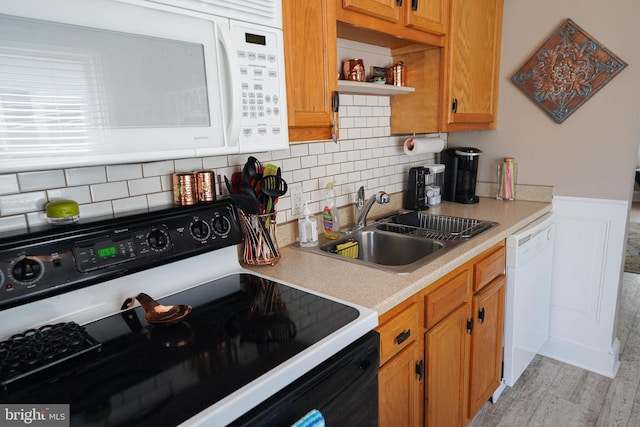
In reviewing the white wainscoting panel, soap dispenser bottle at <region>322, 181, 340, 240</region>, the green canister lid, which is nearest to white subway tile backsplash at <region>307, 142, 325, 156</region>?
soap dispenser bottle at <region>322, 181, 340, 240</region>

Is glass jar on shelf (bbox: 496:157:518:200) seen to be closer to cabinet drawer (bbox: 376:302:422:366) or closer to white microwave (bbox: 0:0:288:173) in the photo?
cabinet drawer (bbox: 376:302:422:366)

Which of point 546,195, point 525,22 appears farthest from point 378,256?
point 525,22

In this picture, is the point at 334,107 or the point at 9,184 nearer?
the point at 9,184

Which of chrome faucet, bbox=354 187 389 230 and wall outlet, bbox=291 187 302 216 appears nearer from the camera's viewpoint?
wall outlet, bbox=291 187 302 216

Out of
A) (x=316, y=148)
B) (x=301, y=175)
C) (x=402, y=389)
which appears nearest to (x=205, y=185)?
(x=301, y=175)

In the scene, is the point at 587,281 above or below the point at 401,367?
below

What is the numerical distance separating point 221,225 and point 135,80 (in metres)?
0.52

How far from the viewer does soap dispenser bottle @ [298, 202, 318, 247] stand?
63.9 inches

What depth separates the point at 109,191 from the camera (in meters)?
1.14

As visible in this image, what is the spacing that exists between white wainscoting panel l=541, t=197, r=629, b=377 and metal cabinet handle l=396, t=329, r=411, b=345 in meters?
1.54

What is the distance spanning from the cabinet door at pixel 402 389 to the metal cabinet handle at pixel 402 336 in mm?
41

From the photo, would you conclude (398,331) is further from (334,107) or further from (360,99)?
(360,99)

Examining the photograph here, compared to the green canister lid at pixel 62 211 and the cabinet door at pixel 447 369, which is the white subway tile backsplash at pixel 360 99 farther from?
the green canister lid at pixel 62 211

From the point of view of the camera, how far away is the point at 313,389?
33.9 inches
